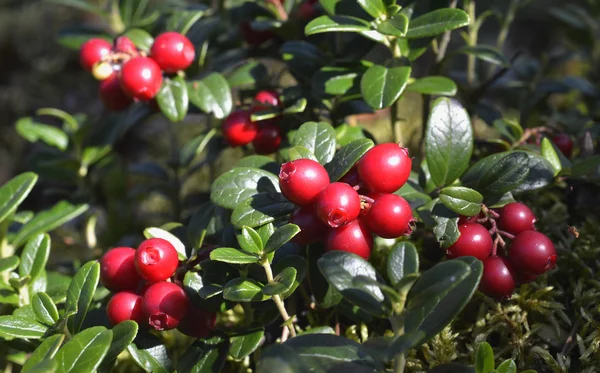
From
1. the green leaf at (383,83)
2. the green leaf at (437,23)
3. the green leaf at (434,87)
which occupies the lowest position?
the green leaf at (434,87)

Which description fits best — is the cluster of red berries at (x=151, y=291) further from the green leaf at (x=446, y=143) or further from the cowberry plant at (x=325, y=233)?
the green leaf at (x=446, y=143)

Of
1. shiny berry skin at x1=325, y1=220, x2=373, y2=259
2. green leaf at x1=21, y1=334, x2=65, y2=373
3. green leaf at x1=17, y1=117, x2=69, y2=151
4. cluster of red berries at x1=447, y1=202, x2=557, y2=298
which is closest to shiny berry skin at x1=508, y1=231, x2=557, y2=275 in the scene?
cluster of red berries at x1=447, y1=202, x2=557, y2=298

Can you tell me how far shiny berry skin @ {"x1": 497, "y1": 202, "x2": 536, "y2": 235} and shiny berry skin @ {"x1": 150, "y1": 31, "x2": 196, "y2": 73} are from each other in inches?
36.8

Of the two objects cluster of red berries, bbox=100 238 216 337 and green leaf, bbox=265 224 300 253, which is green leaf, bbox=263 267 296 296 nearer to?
green leaf, bbox=265 224 300 253

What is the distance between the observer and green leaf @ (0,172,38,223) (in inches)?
60.9

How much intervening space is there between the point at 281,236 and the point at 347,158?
0.73 feet

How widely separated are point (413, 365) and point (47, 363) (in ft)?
2.46

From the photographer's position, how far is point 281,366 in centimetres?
92

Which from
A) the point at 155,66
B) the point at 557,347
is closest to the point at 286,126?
the point at 155,66

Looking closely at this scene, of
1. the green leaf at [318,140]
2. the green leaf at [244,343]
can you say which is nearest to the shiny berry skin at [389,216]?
the green leaf at [318,140]

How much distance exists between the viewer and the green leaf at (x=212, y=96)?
1.69 metres

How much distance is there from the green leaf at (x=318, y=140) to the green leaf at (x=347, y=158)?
0.05m

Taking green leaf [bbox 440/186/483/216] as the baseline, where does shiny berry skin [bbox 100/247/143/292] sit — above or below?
below

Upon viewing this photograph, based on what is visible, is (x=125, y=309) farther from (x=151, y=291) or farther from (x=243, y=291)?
(x=243, y=291)
